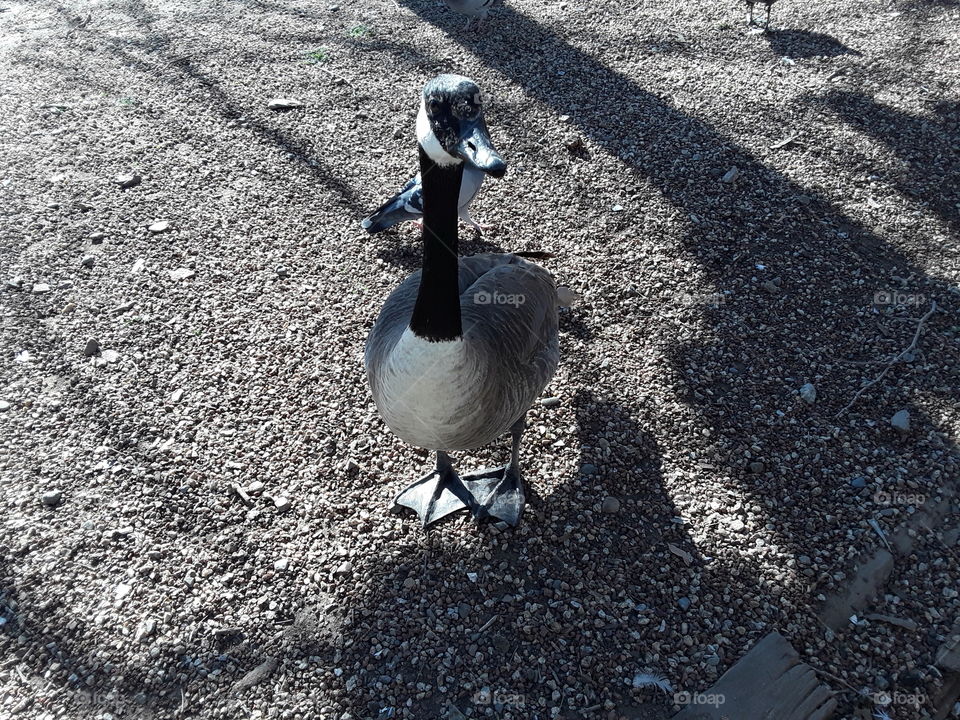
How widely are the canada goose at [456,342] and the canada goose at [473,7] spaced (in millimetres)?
5080

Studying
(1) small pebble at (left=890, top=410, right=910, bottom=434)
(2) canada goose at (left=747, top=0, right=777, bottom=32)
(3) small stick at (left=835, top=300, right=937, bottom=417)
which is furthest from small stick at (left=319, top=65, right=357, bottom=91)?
(1) small pebble at (left=890, top=410, right=910, bottom=434)

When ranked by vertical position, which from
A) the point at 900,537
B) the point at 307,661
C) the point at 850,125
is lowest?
the point at 307,661

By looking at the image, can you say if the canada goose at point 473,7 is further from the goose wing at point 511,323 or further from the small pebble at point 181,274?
the goose wing at point 511,323

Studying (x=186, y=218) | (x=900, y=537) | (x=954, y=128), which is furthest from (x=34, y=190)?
(x=954, y=128)

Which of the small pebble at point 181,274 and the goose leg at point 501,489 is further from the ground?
the small pebble at point 181,274

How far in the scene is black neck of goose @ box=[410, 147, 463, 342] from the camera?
2758mm

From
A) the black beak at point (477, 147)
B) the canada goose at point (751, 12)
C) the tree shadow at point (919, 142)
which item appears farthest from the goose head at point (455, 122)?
the canada goose at point (751, 12)

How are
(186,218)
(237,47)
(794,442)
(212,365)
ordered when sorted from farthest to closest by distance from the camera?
(237,47) < (186,218) < (212,365) < (794,442)

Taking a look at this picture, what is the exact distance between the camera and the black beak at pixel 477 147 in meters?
Answer: 2.36

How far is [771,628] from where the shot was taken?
3.11 metres

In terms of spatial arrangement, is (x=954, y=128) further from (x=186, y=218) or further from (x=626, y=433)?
(x=186, y=218)

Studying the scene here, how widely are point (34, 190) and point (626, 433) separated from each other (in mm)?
5162

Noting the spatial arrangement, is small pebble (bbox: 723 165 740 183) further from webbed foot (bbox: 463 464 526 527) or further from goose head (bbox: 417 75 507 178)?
goose head (bbox: 417 75 507 178)

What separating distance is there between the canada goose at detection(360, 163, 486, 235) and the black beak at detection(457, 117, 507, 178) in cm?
245
